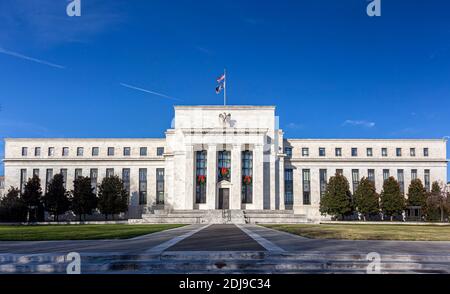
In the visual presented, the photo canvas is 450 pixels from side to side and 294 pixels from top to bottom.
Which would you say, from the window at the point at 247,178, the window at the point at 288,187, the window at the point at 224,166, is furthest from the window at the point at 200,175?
the window at the point at 288,187

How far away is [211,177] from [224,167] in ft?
9.18

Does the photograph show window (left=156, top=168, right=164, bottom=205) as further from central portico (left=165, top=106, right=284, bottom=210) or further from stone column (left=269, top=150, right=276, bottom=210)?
stone column (left=269, top=150, right=276, bottom=210)

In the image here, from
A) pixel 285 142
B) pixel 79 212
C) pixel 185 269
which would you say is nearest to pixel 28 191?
pixel 79 212

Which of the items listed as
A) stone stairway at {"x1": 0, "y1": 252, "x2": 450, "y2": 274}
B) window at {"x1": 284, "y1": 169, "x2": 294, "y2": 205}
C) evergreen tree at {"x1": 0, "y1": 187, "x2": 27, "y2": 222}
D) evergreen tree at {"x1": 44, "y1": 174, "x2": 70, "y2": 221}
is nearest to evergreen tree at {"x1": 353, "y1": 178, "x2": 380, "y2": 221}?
window at {"x1": 284, "y1": 169, "x2": 294, "y2": 205}

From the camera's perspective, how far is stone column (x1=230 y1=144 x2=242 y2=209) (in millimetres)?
63066

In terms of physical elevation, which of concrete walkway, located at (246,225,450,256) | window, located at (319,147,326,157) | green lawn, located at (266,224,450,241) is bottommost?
green lawn, located at (266,224,450,241)

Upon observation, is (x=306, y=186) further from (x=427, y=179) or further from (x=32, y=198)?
(x=32, y=198)

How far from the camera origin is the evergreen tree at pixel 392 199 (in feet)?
213

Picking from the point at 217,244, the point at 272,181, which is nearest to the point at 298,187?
the point at 272,181

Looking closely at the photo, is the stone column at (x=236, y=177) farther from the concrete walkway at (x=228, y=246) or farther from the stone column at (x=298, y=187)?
the concrete walkway at (x=228, y=246)

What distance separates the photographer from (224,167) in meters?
65.2

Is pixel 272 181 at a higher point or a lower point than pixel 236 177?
lower

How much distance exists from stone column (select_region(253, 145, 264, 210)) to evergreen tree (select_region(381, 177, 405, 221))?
19.5 meters
